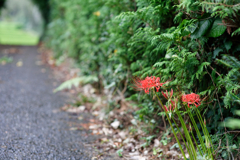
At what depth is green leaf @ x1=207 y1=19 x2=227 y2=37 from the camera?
1.59 metres

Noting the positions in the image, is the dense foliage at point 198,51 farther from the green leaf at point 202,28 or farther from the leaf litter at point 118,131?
the leaf litter at point 118,131

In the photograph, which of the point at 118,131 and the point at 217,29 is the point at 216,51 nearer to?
the point at 217,29

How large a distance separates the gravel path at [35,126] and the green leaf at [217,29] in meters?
1.68

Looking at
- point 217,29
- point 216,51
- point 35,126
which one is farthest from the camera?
point 35,126

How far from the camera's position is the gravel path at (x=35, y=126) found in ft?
6.82

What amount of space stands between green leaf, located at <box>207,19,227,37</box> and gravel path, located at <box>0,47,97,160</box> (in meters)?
1.68

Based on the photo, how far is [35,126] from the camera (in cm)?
266

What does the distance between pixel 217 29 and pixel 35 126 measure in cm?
239

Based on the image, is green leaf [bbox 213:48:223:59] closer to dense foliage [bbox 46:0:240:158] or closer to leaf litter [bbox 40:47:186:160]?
dense foliage [bbox 46:0:240:158]

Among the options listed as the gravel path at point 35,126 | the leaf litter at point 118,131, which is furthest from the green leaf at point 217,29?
the gravel path at point 35,126

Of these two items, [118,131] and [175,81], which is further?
[118,131]

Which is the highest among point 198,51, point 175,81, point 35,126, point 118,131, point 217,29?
point 217,29

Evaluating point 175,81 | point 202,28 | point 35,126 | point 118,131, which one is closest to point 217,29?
point 202,28

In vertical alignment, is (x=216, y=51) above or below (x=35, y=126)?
above
